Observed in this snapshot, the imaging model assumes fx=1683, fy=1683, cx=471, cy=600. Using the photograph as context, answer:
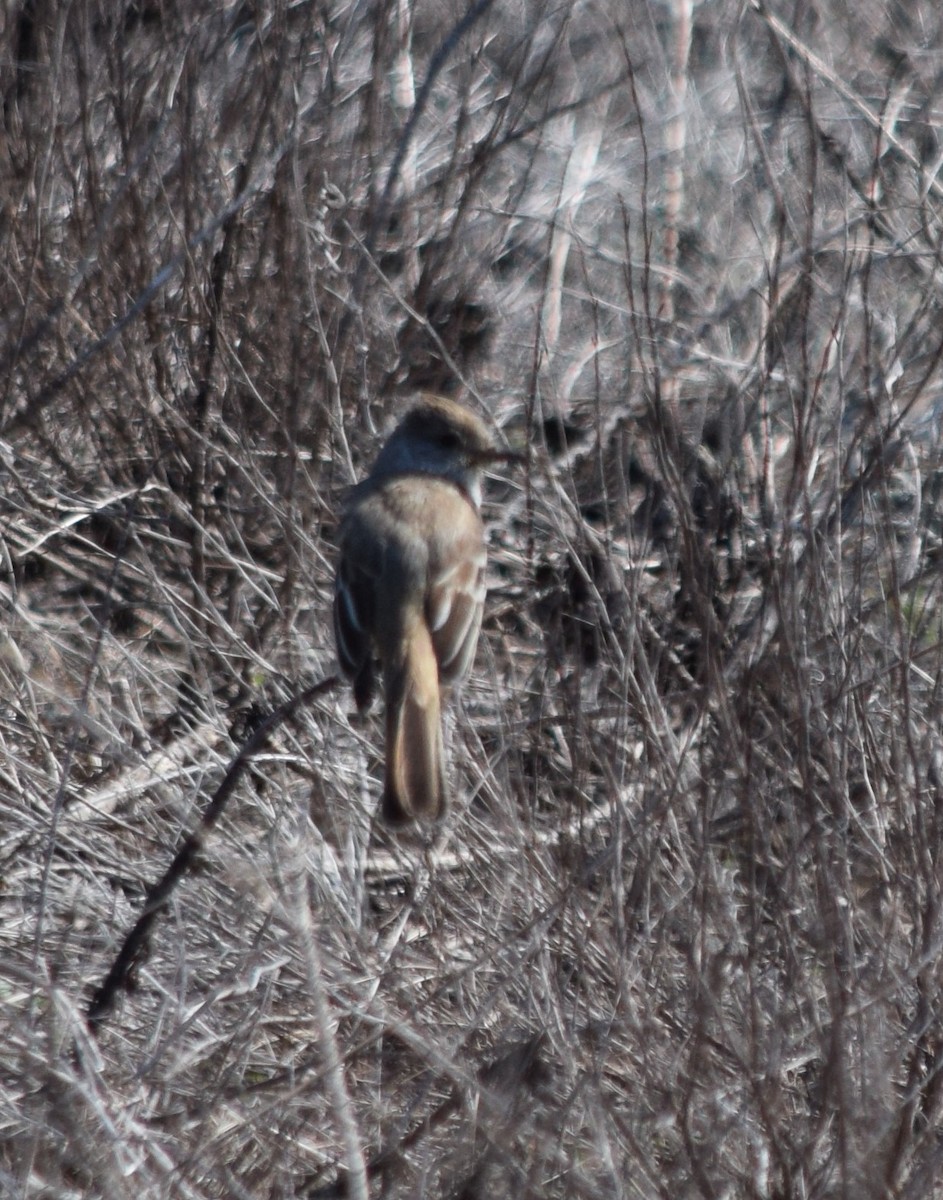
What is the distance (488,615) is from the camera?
7102mm

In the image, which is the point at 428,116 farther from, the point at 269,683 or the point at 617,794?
the point at 617,794

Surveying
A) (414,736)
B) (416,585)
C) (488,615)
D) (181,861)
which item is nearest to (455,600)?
(416,585)

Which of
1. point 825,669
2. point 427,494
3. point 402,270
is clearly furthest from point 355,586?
point 402,270

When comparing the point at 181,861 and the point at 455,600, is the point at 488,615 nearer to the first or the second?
the point at 455,600

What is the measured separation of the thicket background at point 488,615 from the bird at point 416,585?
7.2 inches

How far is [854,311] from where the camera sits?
794cm

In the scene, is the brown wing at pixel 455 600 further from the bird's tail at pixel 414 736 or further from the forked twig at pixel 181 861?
the forked twig at pixel 181 861

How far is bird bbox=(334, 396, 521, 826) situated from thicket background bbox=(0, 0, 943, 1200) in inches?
7.2

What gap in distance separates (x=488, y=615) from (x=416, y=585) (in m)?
2.14

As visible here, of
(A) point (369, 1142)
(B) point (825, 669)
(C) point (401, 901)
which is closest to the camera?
(B) point (825, 669)

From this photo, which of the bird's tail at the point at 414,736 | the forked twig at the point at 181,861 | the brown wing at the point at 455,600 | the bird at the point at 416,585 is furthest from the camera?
the brown wing at the point at 455,600

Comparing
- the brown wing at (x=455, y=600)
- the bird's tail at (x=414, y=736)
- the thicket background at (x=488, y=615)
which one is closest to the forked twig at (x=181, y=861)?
the thicket background at (x=488, y=615)

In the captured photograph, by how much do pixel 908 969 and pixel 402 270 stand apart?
449 cm

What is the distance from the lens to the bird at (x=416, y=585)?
14.8 ft
